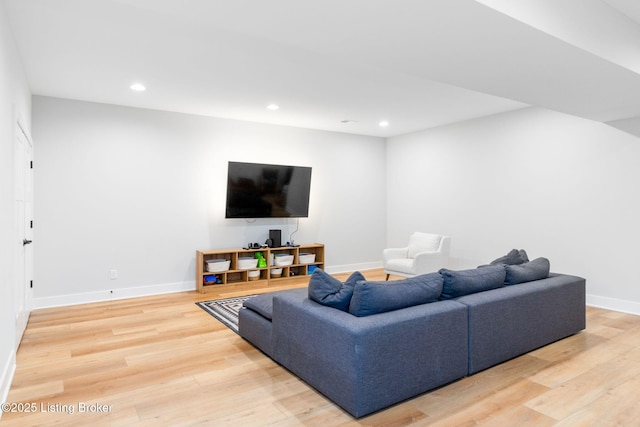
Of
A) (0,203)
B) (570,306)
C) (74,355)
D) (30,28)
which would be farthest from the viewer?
(570,306)

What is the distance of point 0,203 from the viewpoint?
2.42 meters

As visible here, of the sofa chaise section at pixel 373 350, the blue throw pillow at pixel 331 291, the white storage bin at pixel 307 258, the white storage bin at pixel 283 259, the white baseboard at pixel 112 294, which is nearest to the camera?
the sofa chaise section at pixel 373 350

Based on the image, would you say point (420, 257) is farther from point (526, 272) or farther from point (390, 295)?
point (390, 295)

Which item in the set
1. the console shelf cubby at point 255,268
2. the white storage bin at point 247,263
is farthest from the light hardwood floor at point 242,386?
the white storage bin at point 247,263

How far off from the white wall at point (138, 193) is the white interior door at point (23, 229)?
40 centimetres

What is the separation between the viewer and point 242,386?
275cm

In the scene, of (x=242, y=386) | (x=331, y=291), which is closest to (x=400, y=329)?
(x=331, y=291)

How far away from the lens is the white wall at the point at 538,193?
461 cm

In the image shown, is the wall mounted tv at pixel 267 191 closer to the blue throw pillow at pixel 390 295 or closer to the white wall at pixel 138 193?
the white wall at pixel 138 193

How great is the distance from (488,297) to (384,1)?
7.19 feet

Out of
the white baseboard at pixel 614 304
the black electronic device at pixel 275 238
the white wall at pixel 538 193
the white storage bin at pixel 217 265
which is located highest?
the white wall at pixel 538 193

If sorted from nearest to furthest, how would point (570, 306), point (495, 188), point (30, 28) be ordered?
point (30, 28), point (570, 306), point (495, 188)

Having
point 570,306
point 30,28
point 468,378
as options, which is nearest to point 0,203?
point 30,28

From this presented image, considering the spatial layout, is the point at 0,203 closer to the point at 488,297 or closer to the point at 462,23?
the point at 462,23
